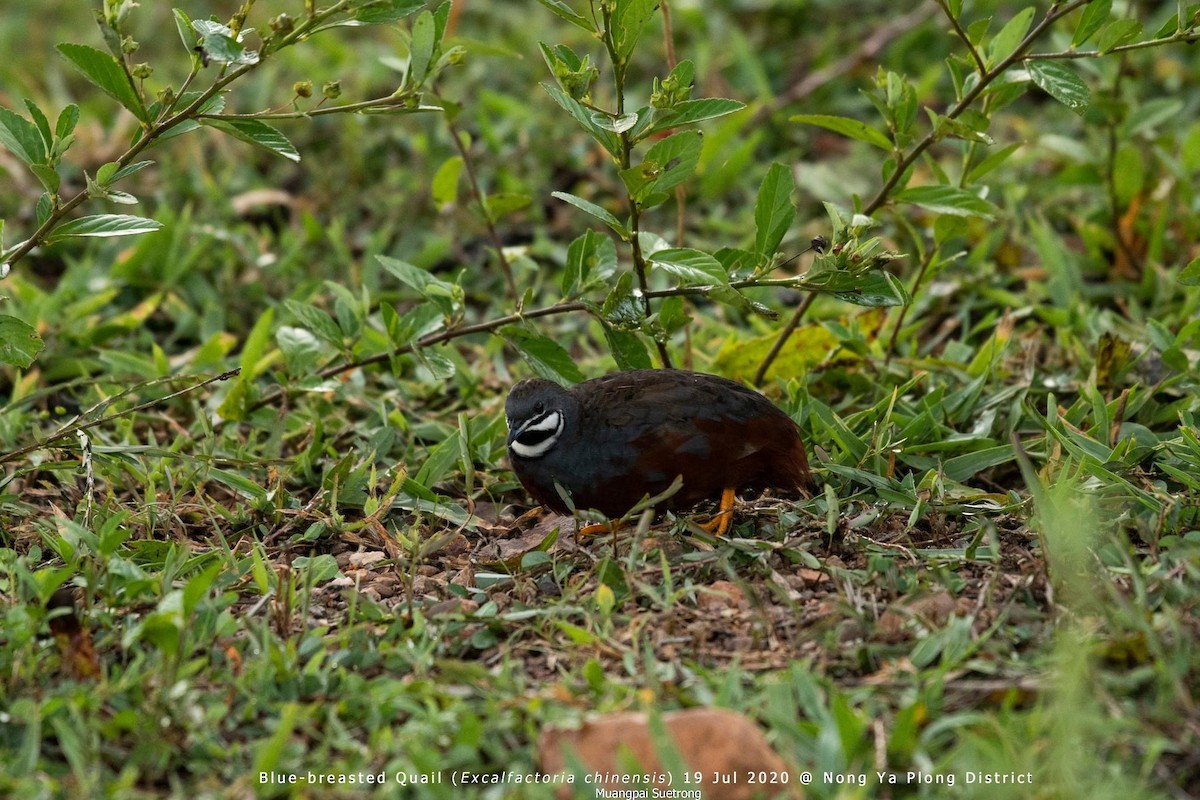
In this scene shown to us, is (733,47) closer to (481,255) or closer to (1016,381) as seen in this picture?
(481,255)

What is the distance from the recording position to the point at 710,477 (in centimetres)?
429

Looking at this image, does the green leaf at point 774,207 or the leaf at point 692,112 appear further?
the green leaf at point 774,207

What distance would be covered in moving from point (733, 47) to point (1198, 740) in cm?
593

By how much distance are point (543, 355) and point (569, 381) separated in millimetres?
148

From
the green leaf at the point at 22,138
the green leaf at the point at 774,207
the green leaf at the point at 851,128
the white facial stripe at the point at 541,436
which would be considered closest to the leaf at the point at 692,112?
the green leaf at the point at 774,207

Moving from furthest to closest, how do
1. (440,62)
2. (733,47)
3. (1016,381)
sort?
(733,47)
(1016,381)
(440,62)

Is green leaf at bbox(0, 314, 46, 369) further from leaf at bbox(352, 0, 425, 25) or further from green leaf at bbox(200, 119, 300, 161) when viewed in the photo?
leaf at bbox(352, 0, 425, 25)

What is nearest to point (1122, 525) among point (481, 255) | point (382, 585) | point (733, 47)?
point (382, 585)

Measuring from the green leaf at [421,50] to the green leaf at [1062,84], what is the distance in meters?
2.00

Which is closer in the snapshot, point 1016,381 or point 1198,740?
point 1198,740

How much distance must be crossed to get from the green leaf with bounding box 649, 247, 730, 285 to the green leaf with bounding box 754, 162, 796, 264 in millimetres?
258

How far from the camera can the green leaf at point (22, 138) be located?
3.92m

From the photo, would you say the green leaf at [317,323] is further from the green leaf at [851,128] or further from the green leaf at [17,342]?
the green leaf at [851,128]

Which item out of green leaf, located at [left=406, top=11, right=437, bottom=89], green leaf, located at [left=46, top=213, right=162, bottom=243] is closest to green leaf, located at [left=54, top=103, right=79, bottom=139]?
green leaf, located at [left=46, top=213, right=162, bottom=243]
